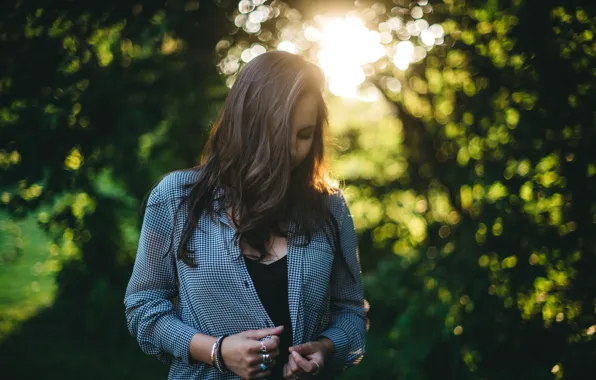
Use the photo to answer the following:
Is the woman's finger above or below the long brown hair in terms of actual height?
below

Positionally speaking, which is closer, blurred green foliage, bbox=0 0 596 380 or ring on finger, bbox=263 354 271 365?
ring on finger, bbox=263 354 271 365

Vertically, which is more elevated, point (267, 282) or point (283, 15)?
point (283, 15)

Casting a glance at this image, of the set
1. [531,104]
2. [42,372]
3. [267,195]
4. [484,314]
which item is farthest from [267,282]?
[42,372]

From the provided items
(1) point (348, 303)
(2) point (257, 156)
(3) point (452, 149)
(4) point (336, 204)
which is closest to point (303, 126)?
(2) point (257, 156)

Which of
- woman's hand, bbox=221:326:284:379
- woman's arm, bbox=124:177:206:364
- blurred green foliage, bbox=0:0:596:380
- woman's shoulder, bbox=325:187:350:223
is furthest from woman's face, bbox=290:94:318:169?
blurred green foliage, bbox=0:0:596:380

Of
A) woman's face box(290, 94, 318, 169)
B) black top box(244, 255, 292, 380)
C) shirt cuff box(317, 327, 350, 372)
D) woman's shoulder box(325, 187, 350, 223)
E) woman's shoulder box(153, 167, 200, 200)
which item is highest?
woman's face box(290, 94, 318, 169)

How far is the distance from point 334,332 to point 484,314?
137 centimetres

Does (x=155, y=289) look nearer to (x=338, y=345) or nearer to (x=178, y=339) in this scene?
(x=178, y=339)

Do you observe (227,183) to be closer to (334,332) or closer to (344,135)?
(334,332)

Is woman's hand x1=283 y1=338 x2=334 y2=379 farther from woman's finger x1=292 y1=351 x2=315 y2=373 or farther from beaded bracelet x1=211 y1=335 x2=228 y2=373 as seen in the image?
beaded bracelet x1=211 y1=335 x2=228 y2=373

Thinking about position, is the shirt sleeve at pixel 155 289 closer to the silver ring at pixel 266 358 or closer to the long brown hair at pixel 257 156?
the long brown hair at pixel 257 156

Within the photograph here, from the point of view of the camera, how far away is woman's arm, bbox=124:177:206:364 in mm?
1806

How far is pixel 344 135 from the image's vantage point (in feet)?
12.9

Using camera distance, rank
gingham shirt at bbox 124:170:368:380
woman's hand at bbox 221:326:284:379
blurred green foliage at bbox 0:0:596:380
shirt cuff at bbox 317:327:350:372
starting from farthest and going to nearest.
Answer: blurred green foliage at bbox 0:0:596:380 → shirt cuff at bbox 317:327:350:372 → gingham shirt at bbox 124:170:368:380 → woman's hand at bbox 221:326:284:379
